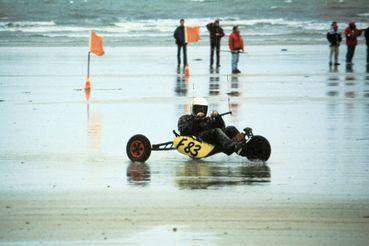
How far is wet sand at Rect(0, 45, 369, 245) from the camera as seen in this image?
988cm

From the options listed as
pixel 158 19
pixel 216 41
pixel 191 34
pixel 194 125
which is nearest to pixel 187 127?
pixel 194 125

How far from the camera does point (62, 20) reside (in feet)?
318

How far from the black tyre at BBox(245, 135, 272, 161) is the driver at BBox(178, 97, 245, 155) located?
0.70ft

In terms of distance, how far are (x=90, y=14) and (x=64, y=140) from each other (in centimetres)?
8582

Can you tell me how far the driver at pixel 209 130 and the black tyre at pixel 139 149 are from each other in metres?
0.47

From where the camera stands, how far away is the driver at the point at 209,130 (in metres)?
14.1

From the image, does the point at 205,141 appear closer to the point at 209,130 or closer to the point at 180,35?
the point at 209,130

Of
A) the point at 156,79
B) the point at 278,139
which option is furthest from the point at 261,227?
the point at 156,79

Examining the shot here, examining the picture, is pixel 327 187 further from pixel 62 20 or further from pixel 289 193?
pixel 62 20

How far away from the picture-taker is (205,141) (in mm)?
Result: 14242

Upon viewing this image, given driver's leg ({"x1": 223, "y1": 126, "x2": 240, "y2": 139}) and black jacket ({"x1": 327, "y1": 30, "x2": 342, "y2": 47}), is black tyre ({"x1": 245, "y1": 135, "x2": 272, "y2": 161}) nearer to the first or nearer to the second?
driver's leg ({"x1": 223, "y1": 126, "x2": 240, "y2": 139})

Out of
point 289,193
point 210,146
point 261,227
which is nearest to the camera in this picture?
point 261,227

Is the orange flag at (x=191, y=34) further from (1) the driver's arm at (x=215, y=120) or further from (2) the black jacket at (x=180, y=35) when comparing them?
(1) the driver's arm at (x=215, y=120)

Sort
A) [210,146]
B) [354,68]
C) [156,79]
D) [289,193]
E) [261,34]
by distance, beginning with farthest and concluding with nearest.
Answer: [261,34], [354,68], [156,79], [210,146], [289,193]
